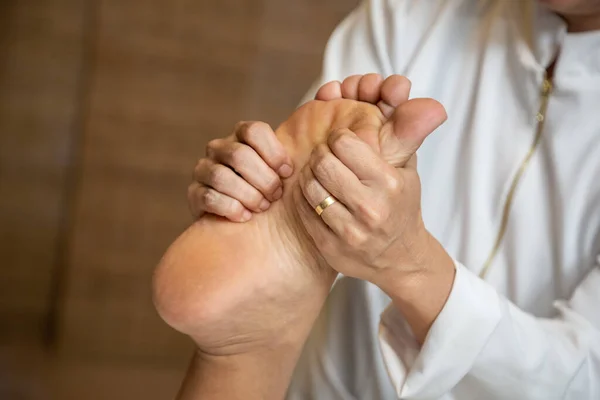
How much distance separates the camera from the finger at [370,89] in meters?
0.58

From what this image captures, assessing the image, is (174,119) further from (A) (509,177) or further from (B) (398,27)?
(A) (509,177)

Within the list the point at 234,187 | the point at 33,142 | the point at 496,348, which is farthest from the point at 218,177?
the point at 33,142

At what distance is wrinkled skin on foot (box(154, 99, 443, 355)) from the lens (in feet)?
1.83

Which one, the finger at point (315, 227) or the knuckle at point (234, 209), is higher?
the finger at point (315, 227)

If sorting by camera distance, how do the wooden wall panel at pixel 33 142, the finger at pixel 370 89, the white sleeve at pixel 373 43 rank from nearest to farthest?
the finger at pixel 370 89 → the white sleeve at pixel 373 43 → the wooden wall panel at pixel 33 142

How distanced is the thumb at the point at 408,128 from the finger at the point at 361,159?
28mm

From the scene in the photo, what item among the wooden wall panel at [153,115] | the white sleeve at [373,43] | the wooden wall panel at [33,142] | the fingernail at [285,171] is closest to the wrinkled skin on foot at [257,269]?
the fingernail at [285,171]

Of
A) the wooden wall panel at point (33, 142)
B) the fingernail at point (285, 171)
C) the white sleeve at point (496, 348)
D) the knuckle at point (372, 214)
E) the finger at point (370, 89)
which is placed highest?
the finger at point (370, 89)

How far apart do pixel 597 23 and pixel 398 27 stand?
21cm

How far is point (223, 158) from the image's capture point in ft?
1.92

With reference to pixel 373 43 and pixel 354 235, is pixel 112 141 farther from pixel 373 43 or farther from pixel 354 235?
pixel 354 235

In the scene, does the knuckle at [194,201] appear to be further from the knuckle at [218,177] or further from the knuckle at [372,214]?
the knuckle at [372,214]

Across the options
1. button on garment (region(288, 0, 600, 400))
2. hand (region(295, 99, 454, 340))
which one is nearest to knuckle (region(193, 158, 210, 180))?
hand (region(295, 99, 454, 340))

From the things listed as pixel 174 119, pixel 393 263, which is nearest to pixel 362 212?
pixel 393 263
